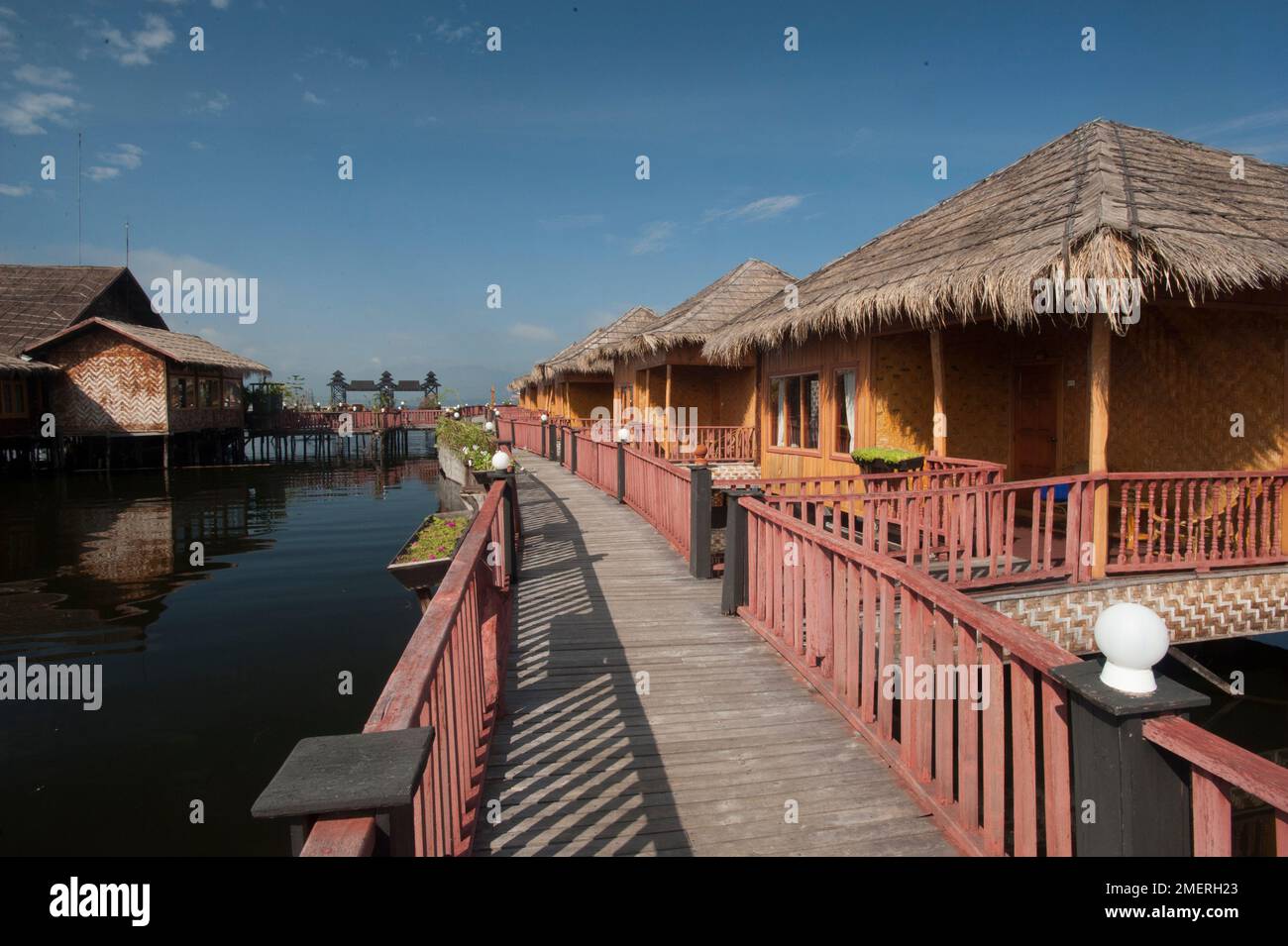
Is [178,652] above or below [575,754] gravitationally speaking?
below

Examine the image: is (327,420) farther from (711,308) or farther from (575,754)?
(575,754)

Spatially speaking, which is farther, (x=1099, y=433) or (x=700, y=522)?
(x=700, y=522)

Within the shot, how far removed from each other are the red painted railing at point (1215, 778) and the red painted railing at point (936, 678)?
42cm

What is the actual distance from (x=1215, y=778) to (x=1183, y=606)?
19.7 ft

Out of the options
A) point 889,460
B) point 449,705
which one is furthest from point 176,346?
point 449,705

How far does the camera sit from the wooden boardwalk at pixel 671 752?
3107mm

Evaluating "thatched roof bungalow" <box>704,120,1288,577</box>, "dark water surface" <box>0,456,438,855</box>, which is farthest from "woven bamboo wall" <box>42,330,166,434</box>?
"thatched roof bungalow" <box>704,120,1288,577</box>

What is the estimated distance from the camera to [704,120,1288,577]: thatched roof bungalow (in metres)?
6.43

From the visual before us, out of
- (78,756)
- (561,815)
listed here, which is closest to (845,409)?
(561,815)

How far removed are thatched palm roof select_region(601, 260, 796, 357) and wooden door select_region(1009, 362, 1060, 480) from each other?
665 centimetres

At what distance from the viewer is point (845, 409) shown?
1126 centimetres

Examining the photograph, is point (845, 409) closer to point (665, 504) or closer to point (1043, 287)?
point (665, 504)

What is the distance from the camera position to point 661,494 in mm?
9734

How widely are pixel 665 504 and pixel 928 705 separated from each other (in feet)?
20.4
